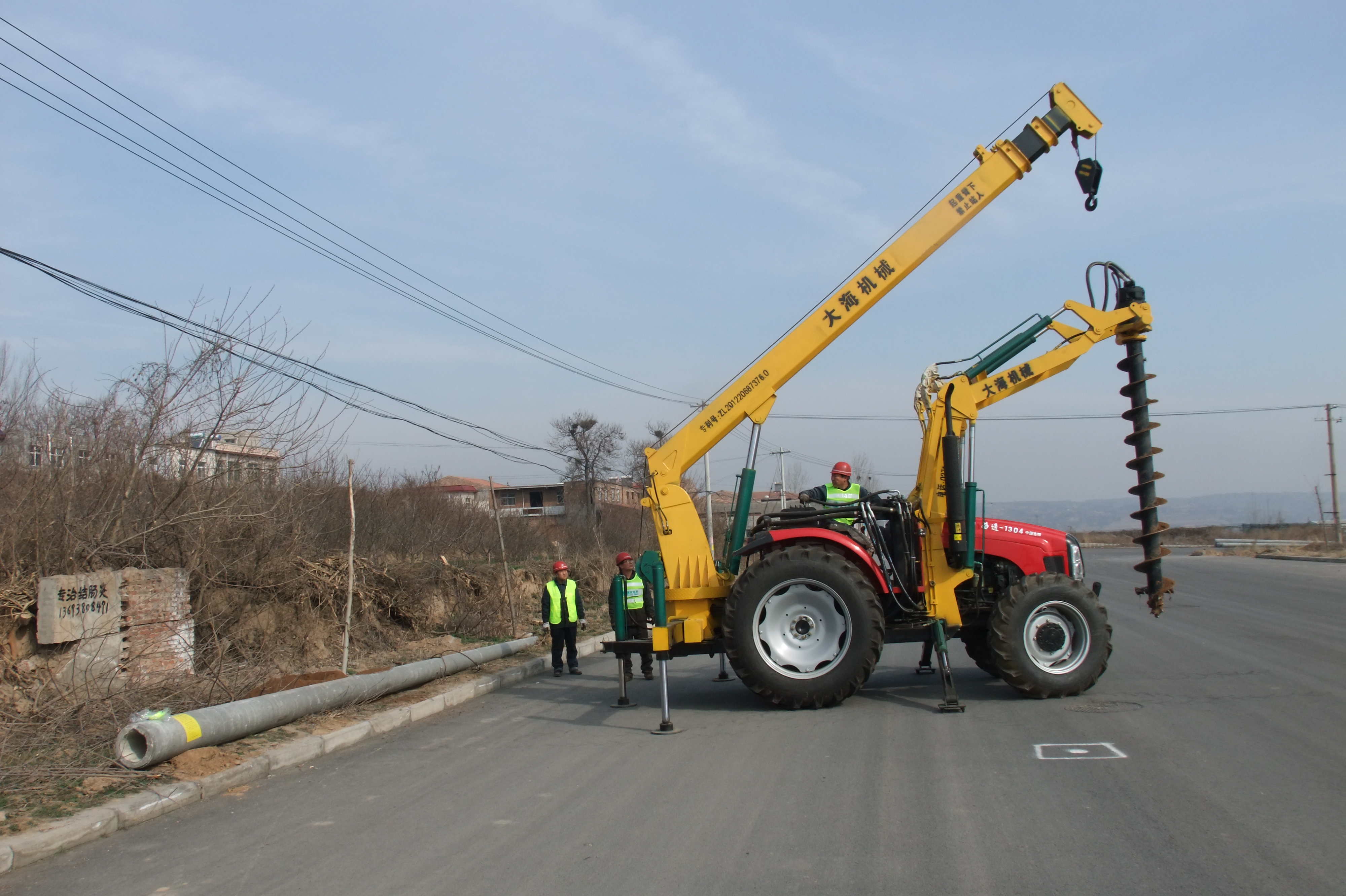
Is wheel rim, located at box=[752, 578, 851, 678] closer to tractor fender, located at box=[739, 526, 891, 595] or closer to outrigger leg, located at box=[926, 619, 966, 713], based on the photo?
tractor fender, located at box=[739, 526, 891, 595]

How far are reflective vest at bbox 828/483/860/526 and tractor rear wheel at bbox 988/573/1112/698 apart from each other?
1.92 m

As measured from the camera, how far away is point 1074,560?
1093 cm

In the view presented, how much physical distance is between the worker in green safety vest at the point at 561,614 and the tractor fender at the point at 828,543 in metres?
3.76

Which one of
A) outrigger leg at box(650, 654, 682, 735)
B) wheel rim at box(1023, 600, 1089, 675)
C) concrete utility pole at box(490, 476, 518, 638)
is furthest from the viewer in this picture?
concrete utility pole at box(490, 476, 518, 638)

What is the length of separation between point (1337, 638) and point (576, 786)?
11.7 meters

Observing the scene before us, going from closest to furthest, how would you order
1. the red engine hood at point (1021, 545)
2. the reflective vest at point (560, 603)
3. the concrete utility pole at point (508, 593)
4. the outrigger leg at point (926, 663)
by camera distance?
the red engine hood at point (1021, 545)
the outrigger leg at point (926, 663)
the reflective vest at point (560, 603)
the concrete utility pole at point (508, 593)

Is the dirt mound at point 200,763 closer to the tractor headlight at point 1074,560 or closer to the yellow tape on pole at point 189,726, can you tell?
the yellow tape on pole at point 189,726

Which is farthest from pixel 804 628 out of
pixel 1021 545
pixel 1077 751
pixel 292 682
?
pixel 292 682

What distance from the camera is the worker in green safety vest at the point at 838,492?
1098 centimetres

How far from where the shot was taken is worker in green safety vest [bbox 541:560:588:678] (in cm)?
1338

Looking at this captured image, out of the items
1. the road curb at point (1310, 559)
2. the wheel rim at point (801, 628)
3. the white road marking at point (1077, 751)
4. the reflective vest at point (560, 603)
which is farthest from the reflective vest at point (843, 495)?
the road curb at point (1310, 559)

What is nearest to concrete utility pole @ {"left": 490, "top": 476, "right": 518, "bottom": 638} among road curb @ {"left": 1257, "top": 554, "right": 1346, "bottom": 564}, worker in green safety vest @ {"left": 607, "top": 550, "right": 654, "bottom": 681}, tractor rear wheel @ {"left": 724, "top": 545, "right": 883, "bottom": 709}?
worker in green safety vest @ {"left": 607, "top": 550, "right": 654, "bottom": 681}

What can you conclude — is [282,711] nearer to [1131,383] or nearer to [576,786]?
[576,786]

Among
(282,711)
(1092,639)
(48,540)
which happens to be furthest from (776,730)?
(48,540)
